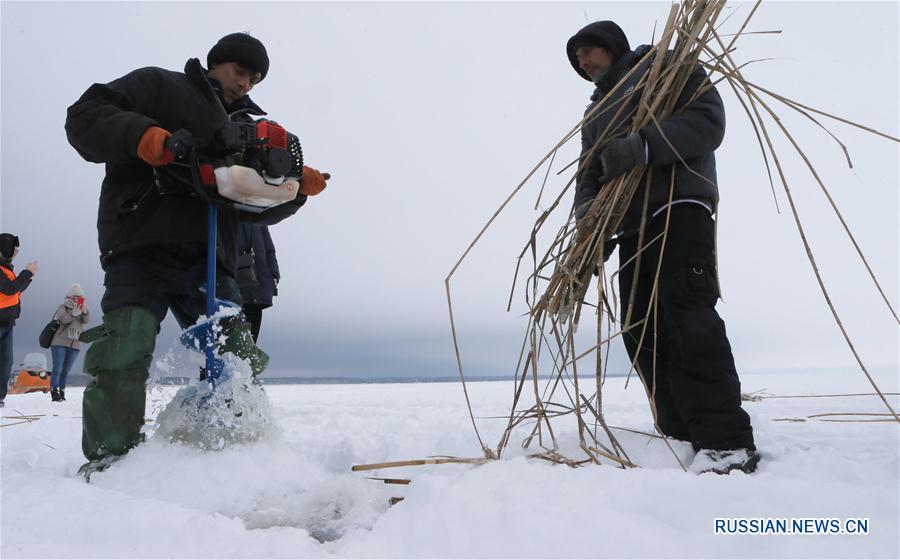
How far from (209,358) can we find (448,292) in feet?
3.69

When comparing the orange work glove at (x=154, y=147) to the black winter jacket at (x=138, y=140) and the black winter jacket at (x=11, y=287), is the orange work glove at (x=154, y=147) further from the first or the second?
the black winter jacket at (x=11, y=287)

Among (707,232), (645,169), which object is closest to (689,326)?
(707,232)

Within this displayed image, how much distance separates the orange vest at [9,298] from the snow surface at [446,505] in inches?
182

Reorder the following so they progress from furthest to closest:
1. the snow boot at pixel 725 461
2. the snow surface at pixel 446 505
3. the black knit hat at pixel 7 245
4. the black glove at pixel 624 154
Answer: the black knit hat at pixel 7 245
the black glove at pixel 624 154
the snow boot at pixel 725 461
the snow surface at pixel 446 505

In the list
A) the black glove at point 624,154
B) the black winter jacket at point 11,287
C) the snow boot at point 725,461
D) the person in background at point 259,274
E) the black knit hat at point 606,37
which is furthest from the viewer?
the black winter jacket at point 11,287

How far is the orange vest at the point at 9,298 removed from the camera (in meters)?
5.32

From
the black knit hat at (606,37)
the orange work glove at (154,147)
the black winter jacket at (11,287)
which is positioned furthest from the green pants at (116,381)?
the black winter jacket at (11,287)

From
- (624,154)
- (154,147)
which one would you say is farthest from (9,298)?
(624,154)

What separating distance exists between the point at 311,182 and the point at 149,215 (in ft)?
2.02

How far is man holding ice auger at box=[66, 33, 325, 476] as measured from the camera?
1.72m

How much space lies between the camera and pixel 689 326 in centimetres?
157

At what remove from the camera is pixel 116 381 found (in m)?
1.72

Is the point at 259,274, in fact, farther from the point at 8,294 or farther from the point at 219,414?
the point at 8,294

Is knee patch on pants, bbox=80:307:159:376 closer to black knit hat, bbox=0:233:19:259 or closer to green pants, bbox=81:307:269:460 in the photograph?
green pants, bbox=81:307:269:460
